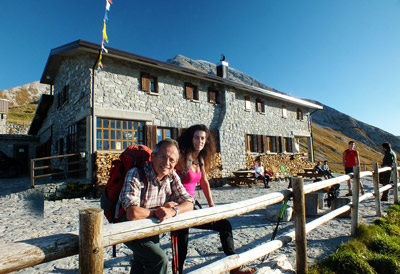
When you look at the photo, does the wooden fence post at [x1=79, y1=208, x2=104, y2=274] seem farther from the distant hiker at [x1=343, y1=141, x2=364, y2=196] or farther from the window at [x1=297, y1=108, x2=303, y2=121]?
the window at [x1=297, y1=108, x2=303, y2=121]

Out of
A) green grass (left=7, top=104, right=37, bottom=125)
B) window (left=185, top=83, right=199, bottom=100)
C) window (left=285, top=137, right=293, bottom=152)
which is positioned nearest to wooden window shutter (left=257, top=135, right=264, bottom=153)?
window (left=285, top=137, right=293, bottom=152)

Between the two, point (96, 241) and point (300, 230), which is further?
point (300, 230)

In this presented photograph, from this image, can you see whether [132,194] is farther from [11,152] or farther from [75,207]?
[11,152]

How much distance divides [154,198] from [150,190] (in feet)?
0.28

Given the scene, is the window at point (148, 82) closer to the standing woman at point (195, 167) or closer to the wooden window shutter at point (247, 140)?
the wooden window shutter at point (247, 140)

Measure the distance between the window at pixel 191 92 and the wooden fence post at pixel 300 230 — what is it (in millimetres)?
10121

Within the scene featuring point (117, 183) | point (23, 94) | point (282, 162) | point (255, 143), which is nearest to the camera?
point (117, 183)

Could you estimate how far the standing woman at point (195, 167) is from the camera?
8.25 ft

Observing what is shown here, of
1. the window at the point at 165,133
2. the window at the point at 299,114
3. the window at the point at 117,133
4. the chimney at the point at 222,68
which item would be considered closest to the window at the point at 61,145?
the window at the point at 117,133

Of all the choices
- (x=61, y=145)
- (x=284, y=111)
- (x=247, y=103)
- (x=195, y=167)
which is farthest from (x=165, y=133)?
(x=284, y=111)

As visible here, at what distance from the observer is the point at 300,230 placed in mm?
2723

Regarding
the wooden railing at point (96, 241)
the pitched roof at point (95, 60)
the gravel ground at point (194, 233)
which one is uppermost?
the pitched roof at point (95, 60)

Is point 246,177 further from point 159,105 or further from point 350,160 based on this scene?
point 159,105

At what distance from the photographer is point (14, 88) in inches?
3543
